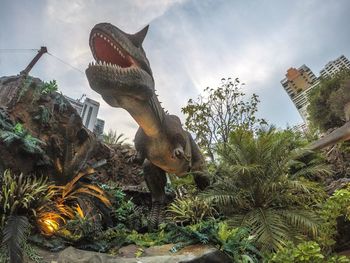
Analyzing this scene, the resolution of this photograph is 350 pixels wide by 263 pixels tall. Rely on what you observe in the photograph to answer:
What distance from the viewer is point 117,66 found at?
425 cm

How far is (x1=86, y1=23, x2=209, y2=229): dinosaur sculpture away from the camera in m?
4.19

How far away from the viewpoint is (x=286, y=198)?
17.9 ft

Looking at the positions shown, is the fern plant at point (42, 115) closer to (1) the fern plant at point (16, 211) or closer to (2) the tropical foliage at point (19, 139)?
(2) the tropical foliage at point (19, 139)

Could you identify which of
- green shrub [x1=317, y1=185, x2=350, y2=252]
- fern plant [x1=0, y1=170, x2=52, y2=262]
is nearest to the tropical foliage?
fern plant [x1=0, y1=170, x2=52, y2=262]

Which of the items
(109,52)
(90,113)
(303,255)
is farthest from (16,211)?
(90,113)

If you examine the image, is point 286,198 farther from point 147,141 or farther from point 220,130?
point 220,130

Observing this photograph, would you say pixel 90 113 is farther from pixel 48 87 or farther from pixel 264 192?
pixel 264 192

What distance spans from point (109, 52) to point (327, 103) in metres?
12.5

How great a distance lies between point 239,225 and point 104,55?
393 cm

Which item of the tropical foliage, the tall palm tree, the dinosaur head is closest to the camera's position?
the dinosaur head

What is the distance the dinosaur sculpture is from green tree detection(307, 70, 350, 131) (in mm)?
9668

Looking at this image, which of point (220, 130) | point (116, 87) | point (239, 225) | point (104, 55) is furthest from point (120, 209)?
point (220, 130)

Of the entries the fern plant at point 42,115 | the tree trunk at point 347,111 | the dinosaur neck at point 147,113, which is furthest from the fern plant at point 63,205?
the tree trunk at point 347,111

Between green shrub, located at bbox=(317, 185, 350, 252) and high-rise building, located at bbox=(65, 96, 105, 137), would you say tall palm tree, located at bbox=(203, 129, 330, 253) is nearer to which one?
green shrub, located at bbox=(317, 185, 350, 252)
